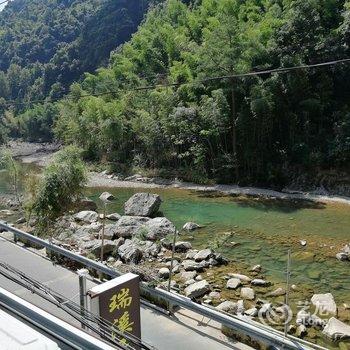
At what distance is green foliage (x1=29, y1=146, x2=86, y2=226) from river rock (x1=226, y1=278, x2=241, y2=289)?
6678mm

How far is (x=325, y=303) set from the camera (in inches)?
338

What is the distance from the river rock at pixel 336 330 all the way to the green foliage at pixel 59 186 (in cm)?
932

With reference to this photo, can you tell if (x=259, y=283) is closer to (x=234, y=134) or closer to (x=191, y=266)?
(x=191, y=266)

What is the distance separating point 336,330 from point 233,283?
2.88 m

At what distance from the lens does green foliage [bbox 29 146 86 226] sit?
13.8 m

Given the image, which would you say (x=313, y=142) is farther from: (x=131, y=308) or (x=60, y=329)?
(x=60, y=329)

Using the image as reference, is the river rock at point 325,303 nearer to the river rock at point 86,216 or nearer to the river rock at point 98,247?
the river rock at point 98,247

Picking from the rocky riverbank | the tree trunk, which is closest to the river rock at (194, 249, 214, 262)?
the rocky riverbank

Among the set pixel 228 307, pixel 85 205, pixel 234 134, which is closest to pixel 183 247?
pixel 228 307

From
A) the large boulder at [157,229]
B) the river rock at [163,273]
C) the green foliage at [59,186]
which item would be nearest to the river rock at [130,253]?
the river rock at [163,273]

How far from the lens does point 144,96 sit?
29562mm

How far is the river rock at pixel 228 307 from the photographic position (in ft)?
26.8

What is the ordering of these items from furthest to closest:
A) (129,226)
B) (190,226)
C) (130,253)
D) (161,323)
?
(190,226)
(129,226)
(130,253)
(161,323)

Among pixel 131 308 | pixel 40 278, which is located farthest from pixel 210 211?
pixel 131 308
